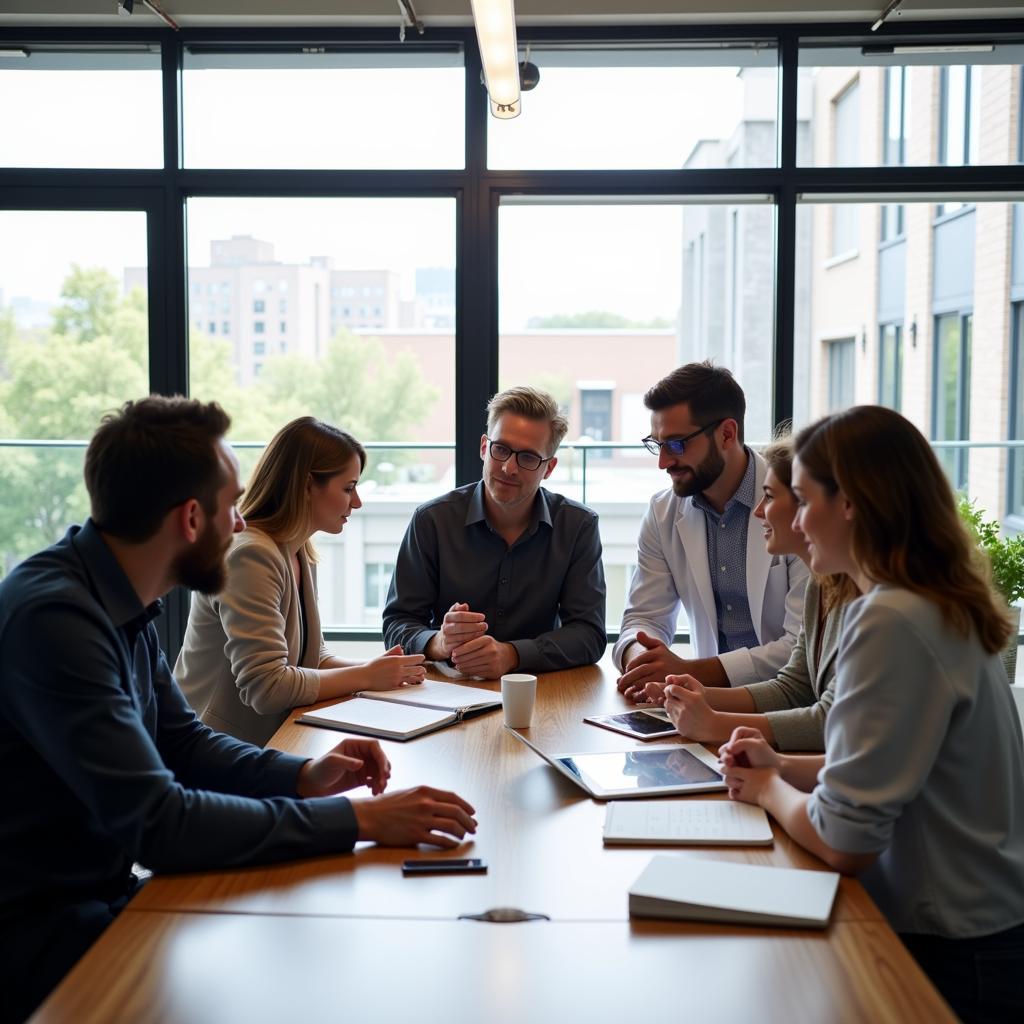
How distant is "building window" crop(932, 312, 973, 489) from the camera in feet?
14.0

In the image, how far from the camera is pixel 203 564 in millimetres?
1749

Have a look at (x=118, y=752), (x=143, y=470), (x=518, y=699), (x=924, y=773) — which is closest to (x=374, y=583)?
(x=518, y=699)

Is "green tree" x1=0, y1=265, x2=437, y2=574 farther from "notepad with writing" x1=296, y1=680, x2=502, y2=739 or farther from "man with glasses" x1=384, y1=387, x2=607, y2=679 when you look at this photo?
"notepad with writing" x1=296, y1=680, x2=502, y2=739

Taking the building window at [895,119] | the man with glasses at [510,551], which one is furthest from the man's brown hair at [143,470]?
the building window at [895,119]

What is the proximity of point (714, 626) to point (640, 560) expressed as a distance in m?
0.28

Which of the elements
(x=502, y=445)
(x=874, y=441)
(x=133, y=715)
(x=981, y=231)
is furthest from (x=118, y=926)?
(x=981, y=231)

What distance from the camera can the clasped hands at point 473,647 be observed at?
8.62 feet

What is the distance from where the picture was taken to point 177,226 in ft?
13.2

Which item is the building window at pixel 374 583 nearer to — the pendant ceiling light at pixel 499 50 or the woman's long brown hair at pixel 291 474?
the woman's long brown hair at pixel 291 474

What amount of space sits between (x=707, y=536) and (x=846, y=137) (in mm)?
1780

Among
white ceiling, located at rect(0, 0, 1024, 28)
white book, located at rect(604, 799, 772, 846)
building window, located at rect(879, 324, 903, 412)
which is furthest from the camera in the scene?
building window, located at rect(879, 324, 903, 412)

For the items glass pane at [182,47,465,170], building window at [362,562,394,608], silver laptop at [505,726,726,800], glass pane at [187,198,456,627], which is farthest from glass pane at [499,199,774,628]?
silver laptop at [505,726,726,800]

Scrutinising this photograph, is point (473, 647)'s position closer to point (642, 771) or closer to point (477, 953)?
point (642, 771)

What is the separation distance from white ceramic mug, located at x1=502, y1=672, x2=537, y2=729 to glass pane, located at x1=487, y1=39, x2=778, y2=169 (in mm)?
2355
